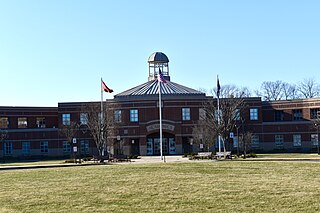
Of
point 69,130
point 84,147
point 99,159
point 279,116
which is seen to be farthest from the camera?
point 279,116

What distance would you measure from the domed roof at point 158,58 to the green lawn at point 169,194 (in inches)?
2017

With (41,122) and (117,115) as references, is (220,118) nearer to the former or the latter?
(117,115)

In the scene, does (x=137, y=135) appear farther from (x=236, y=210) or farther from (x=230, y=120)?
(x=236, y=210)

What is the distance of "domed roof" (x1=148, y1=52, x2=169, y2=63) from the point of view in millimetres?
75250

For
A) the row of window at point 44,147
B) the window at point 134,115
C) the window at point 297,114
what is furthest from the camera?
the window at point 297,114

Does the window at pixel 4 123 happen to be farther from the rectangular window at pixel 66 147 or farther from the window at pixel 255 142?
the window at pixel 255 142

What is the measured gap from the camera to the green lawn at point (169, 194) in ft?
53.1

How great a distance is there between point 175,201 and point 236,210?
2.43 metres

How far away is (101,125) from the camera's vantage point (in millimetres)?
56969

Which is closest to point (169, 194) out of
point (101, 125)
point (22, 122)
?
point (101, 125)

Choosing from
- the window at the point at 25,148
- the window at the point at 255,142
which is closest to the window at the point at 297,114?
the window at the point at 255,142

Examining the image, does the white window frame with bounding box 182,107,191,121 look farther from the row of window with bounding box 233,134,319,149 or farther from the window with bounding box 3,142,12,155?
the window with bounding box 3,142,12,155

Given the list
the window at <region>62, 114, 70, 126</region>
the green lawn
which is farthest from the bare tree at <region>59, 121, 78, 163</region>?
the green lawn

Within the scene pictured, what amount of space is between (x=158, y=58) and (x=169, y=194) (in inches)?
2268
